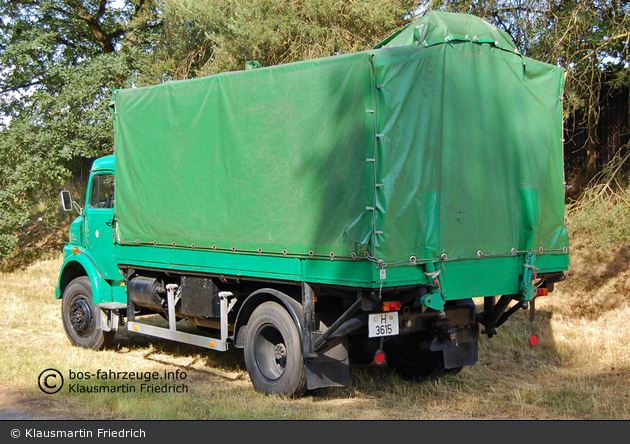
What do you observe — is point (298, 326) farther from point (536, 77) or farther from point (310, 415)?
point (536, 77)

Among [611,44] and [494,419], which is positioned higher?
[611,44]

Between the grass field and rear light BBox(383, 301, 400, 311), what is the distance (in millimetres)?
1038

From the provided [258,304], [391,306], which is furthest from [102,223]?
[391,306]

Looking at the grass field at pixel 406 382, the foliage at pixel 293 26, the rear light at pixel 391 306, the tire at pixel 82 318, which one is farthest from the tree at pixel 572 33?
the tire at pixel 82 318

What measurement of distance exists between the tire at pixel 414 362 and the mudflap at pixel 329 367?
4.54 ft

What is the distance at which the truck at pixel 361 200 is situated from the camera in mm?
5883

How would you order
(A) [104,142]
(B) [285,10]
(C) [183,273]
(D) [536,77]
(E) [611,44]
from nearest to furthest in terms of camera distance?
1. (D) [536,77]
2. (C) [183,273]
3. (E) [611,44]
4. (B) [285,10]
5. (A) [104,142]

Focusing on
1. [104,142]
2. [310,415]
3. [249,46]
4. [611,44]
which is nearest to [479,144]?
[310,415]

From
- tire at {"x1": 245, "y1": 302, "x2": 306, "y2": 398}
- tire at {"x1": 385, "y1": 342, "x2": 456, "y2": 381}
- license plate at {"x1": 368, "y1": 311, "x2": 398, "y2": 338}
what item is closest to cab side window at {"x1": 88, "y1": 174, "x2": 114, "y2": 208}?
tire at {"x1": 245, "y1": 302, "x2": 306, "y2": 398}

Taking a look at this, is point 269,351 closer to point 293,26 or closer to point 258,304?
point 258,304

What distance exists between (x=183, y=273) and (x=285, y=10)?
7096mm

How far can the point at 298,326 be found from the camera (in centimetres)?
644

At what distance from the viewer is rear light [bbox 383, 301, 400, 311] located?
6004mm

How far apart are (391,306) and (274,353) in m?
1.56
